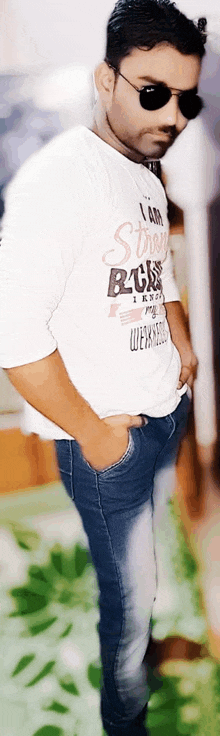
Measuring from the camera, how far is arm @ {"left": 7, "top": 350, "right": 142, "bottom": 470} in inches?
38.9

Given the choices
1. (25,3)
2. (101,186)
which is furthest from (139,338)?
(25,3)

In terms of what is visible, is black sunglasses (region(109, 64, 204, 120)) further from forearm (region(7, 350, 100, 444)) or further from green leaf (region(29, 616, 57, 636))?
green leaf (region(29, 616, 57, 636))

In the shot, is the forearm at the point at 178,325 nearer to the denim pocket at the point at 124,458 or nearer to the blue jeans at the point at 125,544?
the blue jeans at the point at 125,544

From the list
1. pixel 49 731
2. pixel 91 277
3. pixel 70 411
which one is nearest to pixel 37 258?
pixel 91 277

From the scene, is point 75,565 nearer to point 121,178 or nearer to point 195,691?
point 195,691

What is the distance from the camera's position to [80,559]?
3.99 ft

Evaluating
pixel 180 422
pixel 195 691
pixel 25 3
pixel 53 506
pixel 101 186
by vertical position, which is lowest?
pixel 195 691

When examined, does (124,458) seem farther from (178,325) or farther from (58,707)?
(58,707)

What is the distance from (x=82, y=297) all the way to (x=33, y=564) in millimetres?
535

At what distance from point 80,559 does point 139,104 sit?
825 mm

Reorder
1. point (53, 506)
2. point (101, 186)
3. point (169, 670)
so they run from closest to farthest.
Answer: point (101, 186) < point (53, 506) < point (169, 670)

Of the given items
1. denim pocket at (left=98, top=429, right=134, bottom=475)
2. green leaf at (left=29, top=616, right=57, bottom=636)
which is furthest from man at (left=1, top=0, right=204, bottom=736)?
green leaf at (left=29, top=616, right=57, bottom=636)

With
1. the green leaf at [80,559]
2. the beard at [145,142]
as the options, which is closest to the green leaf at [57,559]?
the green leaf at [80,559]

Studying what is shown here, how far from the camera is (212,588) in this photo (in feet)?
4.39
